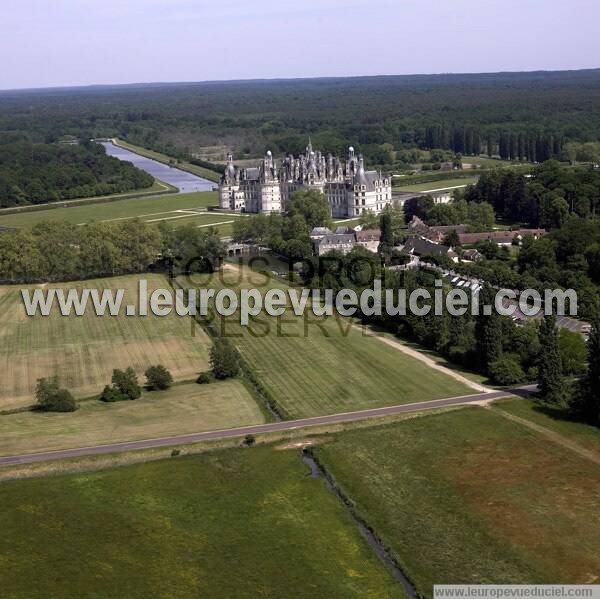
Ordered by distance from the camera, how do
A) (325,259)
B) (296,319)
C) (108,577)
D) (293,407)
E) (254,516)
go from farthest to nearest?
1. (325,259)
2. (296,319)
3. (293,407)
4. (254,516)
5. (108,577)

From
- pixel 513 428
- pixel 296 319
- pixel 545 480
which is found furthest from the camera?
pixel 296 319

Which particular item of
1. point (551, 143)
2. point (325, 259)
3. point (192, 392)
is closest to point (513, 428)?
point (192, 392)

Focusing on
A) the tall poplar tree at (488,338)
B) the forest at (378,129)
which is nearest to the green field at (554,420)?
the tall poplar tree at (488,338)

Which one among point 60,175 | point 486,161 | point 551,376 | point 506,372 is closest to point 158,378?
point 506,372

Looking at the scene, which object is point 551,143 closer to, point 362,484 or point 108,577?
point 362,484

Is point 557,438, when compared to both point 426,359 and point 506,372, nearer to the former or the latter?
point 506,372

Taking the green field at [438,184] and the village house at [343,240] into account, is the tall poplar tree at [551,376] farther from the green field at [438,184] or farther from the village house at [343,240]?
the green field at [438,184]
